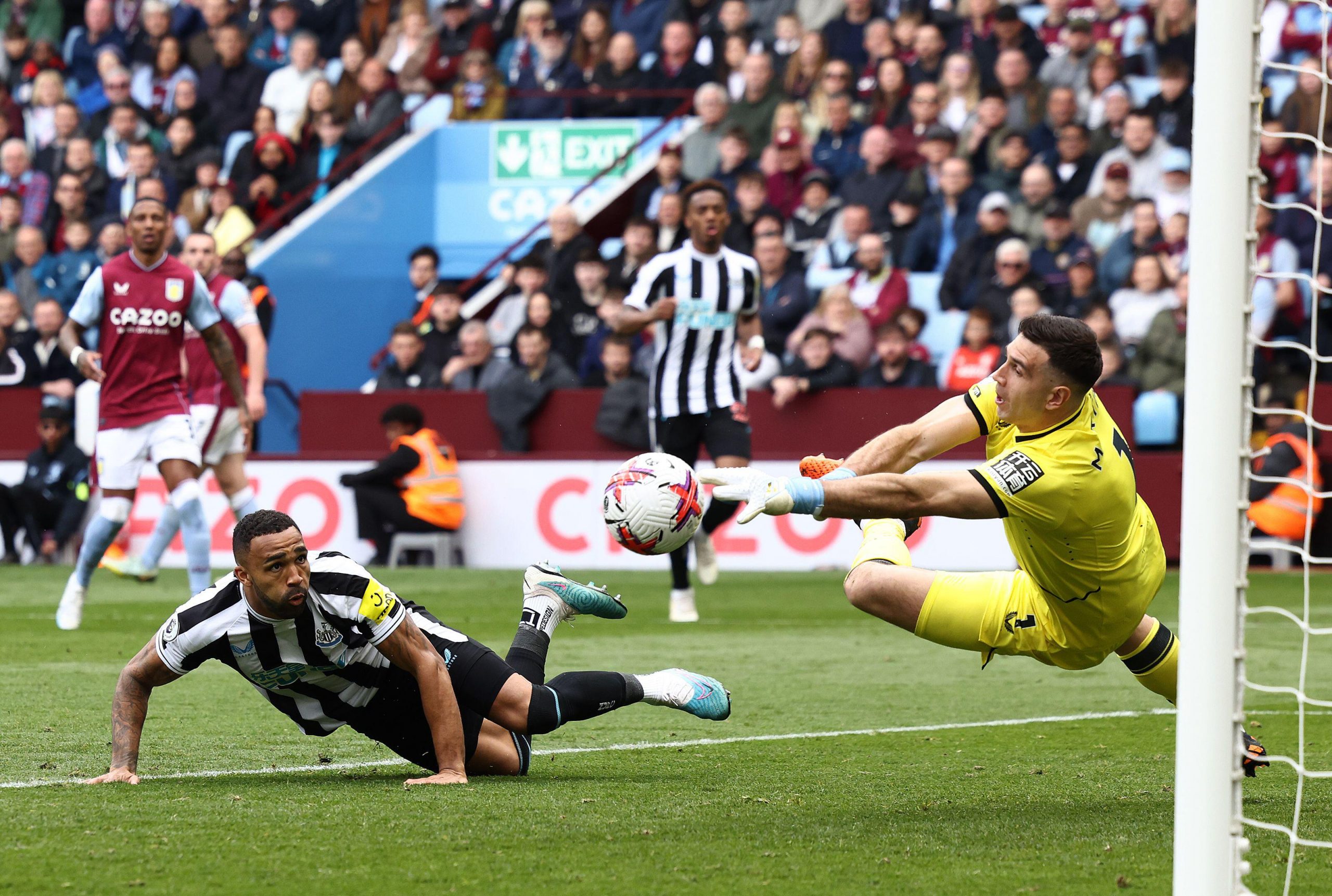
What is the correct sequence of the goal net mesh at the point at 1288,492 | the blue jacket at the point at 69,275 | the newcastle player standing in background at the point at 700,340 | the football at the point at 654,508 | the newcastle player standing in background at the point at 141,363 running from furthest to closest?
the blue jacket at the point at 69,275, the newcastle player standing in background at the point at 700,340, the newcastle player standing in background at the point at 141,363, the football at the point at 654,508, the goal net mesh at the point at 1288,492

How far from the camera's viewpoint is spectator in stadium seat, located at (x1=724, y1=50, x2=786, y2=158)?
1725cm

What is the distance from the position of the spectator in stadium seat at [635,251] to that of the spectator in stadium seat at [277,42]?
20.9 feet

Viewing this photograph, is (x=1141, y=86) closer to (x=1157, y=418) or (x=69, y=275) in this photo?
(x=1157, y=418)

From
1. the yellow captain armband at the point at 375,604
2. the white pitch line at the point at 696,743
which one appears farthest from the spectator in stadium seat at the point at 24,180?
the yellow captain armband at the point at 375,604

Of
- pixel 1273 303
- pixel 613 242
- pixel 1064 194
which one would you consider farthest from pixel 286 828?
pixel 613 242

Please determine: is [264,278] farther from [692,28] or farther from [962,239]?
[962,239]

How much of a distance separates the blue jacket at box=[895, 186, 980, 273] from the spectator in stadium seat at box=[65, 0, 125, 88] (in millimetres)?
10726

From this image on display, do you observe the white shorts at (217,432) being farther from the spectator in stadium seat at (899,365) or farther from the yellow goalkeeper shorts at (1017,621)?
the yellow goalkeeper shorts at (1017,621)

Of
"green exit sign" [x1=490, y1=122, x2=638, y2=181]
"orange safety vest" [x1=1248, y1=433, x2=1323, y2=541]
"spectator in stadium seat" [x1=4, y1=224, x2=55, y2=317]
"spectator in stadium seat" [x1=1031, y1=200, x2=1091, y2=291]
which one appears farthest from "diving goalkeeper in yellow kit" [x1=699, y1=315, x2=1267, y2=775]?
"spectator in stadium seat" [x1=4, y1=224, x2=55, y2=317]

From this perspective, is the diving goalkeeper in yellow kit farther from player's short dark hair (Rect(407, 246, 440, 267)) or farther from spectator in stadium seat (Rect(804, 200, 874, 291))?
player's short dark hair (Rect(407, 246, 440, 267))

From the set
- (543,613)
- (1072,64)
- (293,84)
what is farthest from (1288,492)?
(293,84)

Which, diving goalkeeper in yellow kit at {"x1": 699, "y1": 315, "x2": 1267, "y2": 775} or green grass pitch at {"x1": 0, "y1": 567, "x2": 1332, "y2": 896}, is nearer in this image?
green grass pitch at {"x1": 0, "y1": 567, "x2": 1332, "y2": 896}

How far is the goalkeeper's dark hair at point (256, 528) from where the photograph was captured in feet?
17.3

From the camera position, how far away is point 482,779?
19.1ft
